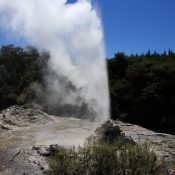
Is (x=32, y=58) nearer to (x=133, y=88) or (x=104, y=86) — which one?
(x=133, y=88)

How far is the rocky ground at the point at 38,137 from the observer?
19.6 meters

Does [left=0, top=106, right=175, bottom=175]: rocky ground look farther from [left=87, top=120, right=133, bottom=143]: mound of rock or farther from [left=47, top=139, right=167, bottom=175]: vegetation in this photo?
[left=47, top=139, right=167, bottom=175]: vegetation

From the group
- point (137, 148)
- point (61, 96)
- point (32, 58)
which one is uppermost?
point (32, 58)

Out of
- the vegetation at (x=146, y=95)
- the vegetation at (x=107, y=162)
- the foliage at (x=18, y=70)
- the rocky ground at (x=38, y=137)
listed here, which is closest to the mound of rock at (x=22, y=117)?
the rocky ground at (x=38, y=137)

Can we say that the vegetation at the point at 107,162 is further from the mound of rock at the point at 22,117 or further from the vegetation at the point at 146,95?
the vegetation at the point at 146,95

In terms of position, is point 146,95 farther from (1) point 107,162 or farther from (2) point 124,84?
(1) point 107,162

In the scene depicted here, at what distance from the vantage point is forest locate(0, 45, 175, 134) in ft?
133

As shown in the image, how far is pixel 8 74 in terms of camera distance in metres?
44.8

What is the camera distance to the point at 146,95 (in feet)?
134

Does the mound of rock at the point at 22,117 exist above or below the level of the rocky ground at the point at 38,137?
above

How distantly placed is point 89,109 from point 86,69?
309 cm

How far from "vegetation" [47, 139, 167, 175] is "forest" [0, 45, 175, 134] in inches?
905

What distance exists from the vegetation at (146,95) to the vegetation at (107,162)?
989 inches

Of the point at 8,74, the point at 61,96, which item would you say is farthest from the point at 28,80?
the point at 61,96
